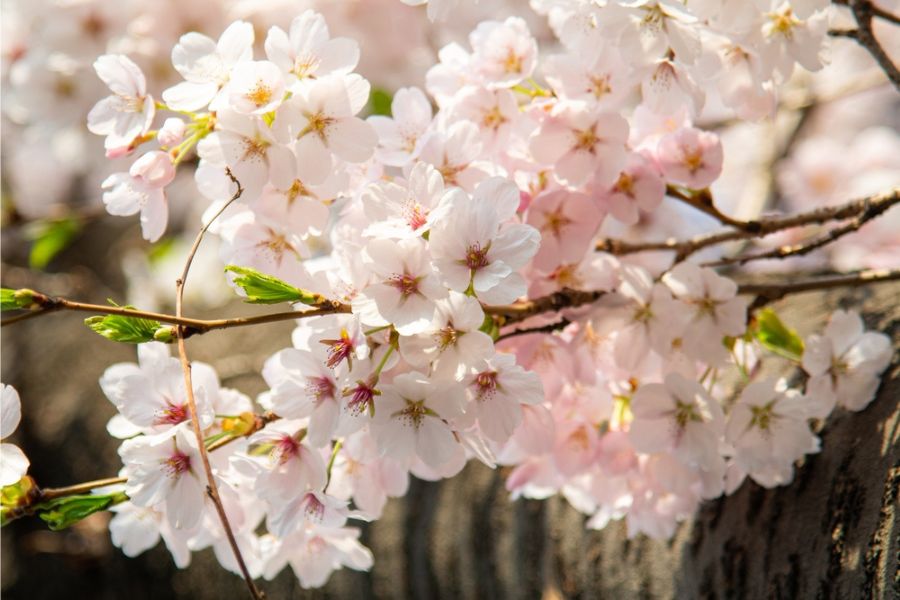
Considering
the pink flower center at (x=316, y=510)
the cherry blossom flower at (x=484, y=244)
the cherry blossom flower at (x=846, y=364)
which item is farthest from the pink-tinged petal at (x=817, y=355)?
the pink flower center at (x=316, y=510)

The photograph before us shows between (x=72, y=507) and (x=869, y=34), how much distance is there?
75 cm

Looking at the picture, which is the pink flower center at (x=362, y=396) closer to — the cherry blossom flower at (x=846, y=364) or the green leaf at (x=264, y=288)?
the green leaf at (x=264, y=288)

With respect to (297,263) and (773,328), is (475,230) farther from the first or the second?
(773,328)

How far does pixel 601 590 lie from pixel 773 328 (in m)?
0.31

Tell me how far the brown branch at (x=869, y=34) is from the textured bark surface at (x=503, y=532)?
0.76ft

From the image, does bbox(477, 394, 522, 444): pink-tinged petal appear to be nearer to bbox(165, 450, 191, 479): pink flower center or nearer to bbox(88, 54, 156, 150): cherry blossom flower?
bbox(165, 450, 191, 479): pink flower center

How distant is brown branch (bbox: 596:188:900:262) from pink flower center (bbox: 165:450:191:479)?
0.39 m

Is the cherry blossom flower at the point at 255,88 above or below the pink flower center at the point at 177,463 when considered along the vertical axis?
above

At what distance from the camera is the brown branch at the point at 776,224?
730 millimetres

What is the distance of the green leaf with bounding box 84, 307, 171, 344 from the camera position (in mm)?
589

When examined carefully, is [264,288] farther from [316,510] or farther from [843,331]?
[843,331]

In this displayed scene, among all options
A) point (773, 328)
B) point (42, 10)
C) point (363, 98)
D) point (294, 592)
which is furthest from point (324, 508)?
point (42, 10)

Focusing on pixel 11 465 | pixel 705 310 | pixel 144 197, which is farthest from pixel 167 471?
pixel 705 310

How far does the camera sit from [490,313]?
2.14 feet
